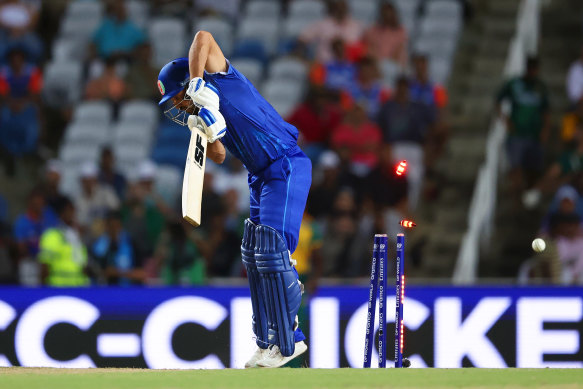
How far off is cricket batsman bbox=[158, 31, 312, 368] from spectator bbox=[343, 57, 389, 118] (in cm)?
660

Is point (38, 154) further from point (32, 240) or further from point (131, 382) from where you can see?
point (131, 382)

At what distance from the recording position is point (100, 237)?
36.9ft

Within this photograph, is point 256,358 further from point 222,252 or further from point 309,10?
point 309,10

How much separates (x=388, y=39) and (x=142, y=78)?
315 centimetres

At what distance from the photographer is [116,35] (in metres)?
14.3

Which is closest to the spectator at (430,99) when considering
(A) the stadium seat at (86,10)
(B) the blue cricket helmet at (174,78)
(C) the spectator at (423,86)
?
(C) the spectator at (423,86)

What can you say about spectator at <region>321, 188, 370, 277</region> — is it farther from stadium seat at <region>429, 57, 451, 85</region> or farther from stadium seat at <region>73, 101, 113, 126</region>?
stadium seat at <region>73, 101, 113, 126</region>

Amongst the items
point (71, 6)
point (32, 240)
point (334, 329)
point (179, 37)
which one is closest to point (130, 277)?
point (32, 240)

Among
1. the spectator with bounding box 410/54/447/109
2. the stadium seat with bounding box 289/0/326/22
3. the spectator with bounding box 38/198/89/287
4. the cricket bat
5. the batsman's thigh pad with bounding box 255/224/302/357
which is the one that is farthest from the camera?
the stadium seat with bounding box 289/0/326/22

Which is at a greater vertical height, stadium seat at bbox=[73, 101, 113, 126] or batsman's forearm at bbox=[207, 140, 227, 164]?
stadium seat at bbox=[73, 101, 113, 126]

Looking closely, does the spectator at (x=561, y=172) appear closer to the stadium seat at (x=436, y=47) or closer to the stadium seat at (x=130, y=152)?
the stadium seat at (x=436, y=47)

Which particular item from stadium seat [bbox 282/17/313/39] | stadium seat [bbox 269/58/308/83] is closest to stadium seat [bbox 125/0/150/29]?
stadium seat [bbox 282/17/313/39]

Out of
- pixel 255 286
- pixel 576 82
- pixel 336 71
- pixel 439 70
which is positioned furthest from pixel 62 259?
pixel 576 82

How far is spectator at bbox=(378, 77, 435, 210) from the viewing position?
1221cm
